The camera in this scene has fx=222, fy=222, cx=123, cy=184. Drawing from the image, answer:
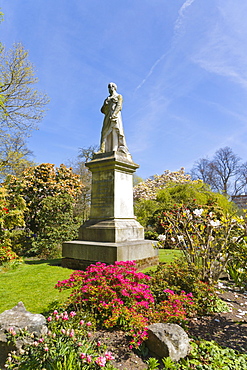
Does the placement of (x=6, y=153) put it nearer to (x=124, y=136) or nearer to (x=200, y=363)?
(x=124, y=136)

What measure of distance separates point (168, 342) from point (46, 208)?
909cm

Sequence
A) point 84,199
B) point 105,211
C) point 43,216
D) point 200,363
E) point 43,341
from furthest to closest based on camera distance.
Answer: point 84,199, point 43,216, point 105,211, point 200,363, point 43,341

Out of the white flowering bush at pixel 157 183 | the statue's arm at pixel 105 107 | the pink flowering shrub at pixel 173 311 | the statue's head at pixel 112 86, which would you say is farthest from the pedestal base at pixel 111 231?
the white flowering bush at pixel 157 183

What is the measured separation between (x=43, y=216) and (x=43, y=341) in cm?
889

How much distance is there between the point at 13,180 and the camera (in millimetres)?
10750

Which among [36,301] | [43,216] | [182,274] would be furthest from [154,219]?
[36,301]

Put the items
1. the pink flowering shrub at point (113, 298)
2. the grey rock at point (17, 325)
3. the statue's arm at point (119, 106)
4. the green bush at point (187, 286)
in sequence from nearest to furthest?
the grey rock at point (17, 325)
the pink flowering shrub at point (113, 298)
the green bush at point (187, 286)
the statue's arm at point (119, 106)

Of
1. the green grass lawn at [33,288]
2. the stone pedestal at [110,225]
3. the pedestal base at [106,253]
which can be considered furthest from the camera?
the stone pedestal at [110,225]

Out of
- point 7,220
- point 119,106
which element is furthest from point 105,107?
point 7,220

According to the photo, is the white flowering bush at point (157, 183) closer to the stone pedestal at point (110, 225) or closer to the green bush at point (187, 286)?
the stone pedestal at point (110, 225)

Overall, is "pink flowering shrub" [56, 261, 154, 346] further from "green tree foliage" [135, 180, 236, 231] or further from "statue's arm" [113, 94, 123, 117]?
"green tree foliage" [135, 180, 236, 231]

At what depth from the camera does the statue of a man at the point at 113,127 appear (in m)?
6.84

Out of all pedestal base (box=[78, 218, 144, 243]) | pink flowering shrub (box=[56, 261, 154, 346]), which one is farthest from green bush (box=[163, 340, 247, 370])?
pedestal base (box=[78, 218, 144, 243])

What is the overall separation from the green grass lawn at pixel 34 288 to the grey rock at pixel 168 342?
151 centimetres
